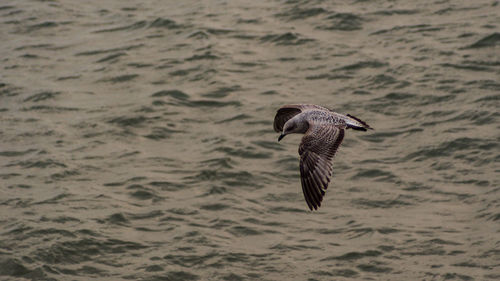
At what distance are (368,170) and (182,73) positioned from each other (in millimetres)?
4984

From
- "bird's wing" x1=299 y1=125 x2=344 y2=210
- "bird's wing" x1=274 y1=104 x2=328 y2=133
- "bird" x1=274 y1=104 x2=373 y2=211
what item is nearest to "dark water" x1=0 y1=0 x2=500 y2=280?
"bird's wing" x1=274 y1=104 x2=328 y2=133

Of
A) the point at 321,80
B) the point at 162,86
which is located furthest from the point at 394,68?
the point at 162,86

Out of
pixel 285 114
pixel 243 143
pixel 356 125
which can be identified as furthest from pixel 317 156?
pixel 243 143

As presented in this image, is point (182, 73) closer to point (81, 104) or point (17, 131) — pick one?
point (81, 104)

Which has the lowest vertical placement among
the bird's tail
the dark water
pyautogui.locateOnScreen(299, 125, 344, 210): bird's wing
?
the dark water

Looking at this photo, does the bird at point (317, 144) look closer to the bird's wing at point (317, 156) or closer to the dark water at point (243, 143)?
the bird's wing at point (317, 156)

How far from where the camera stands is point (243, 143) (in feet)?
52.3

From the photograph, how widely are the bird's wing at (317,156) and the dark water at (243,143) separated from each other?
336 centimetres

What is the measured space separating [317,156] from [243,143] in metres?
5.99

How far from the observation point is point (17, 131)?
16656 millimetres

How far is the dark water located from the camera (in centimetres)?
1341

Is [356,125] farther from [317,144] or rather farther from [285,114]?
[285,114]

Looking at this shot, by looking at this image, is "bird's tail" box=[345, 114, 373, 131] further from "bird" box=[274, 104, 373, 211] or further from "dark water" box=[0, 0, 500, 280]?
"dark water" box=[0, 0, 500, 280]

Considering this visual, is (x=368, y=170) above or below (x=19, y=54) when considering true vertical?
below
